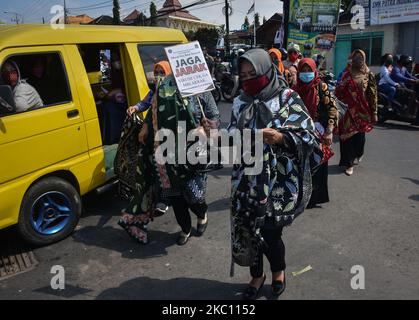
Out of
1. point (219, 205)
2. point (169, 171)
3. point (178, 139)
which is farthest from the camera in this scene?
point (219, 205)

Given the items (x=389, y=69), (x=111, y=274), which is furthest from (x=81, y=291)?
(x=389, y=69)

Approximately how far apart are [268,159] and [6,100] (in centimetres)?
214

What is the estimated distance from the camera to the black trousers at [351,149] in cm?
574

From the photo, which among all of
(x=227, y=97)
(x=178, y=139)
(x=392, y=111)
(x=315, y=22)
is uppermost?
(x=315, y=22)

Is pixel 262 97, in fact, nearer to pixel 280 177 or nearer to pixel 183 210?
pixel 280 177

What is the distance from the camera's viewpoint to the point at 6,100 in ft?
10.3

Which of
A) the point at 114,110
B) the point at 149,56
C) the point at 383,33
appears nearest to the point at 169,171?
the point at 114,110

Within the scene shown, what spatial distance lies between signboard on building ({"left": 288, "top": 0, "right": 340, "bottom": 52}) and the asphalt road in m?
6.21

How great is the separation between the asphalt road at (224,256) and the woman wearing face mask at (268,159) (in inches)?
24.4

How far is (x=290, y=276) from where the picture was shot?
124 inches

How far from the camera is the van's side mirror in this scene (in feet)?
10.2

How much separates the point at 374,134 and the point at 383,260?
5.31 metres

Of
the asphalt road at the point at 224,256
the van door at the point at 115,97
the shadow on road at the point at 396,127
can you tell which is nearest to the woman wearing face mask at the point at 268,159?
the asphalt road at the point at 224,256

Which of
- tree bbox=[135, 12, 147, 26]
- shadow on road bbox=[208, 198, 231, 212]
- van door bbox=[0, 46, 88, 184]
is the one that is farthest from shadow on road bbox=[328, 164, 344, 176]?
tree bbox=[135, 12, 147, 26]
